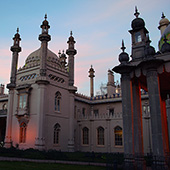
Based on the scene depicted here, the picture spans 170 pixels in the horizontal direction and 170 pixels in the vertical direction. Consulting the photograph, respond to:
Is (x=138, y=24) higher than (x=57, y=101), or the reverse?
(x=138, y=24)

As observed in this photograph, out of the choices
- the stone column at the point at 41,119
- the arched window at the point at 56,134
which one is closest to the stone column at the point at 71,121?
the arched window at the point at 56,134

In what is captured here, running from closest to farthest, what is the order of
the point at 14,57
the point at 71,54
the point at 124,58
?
the point at 124,58 < the point at 14,57 < the point at 71,54

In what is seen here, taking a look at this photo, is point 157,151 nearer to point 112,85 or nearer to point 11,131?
point 11,131

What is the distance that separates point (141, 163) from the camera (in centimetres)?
1136

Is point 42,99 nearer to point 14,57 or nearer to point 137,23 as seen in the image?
point 14,57

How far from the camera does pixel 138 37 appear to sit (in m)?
13.3

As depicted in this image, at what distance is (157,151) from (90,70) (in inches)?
1349

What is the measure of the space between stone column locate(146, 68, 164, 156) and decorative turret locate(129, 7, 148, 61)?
165 cm

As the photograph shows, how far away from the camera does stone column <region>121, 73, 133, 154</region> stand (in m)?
11.6

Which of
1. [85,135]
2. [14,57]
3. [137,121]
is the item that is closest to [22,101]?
[14,57]

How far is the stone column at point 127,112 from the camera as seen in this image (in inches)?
458

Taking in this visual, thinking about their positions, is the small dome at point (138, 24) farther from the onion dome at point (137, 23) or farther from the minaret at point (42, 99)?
the minaret at point (42, 99)

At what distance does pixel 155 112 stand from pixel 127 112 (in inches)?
67.3

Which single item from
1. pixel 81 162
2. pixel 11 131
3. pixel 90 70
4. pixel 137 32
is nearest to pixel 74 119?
pixel 11 131
